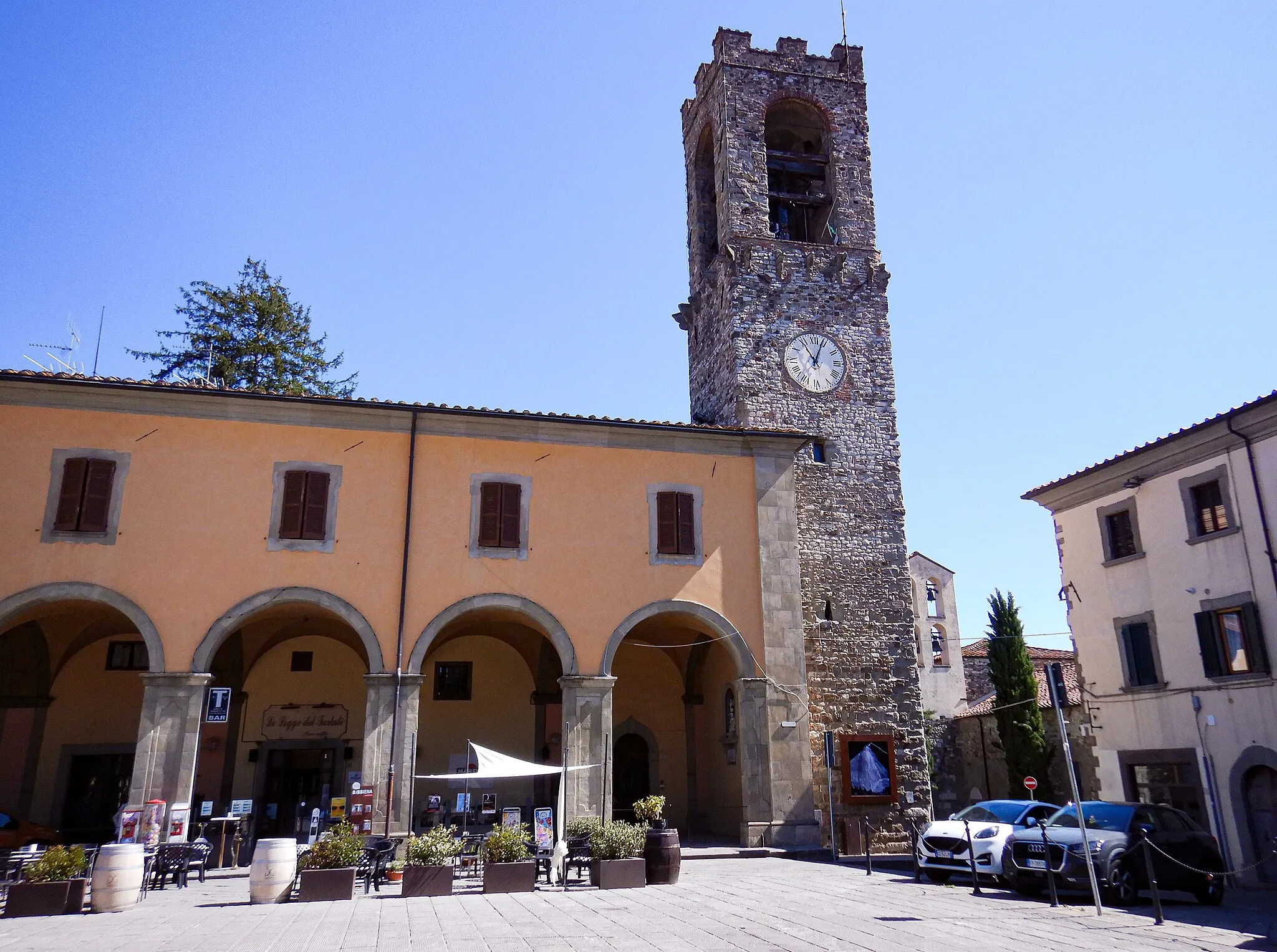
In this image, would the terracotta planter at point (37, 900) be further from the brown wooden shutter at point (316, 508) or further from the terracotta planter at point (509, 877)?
the brown wooden shutter at point (316, 508)

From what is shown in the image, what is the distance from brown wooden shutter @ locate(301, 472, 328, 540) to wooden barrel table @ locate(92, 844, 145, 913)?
653 centimetres

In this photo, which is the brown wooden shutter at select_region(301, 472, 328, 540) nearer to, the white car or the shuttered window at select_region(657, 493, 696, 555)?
the shuttered window at select_region(657, 493, 696, 555)

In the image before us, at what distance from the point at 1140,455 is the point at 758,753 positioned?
393 inches

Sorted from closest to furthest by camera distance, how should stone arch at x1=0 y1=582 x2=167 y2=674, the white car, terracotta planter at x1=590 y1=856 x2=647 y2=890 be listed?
terracotta planter at x1=590 y1=856 x2=647 y2=890 < the white car < stone arch at x1=0 y1=582 x2=167 y2=674

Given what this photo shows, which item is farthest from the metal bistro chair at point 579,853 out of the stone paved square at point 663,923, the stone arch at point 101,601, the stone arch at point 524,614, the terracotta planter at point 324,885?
the stone arch at point 101,601

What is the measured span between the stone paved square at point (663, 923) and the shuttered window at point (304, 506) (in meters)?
6.15

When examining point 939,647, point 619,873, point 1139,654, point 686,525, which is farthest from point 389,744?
point 939,647

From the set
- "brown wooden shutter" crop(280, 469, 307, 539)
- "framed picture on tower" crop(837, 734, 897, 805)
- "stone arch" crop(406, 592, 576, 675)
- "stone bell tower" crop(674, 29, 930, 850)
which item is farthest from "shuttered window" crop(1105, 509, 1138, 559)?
"brown wooden shutter" crop(280, 469, 307, 539)

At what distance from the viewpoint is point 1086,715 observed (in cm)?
2103

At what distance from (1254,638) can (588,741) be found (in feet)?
39.4

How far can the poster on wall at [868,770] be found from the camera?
1902cm

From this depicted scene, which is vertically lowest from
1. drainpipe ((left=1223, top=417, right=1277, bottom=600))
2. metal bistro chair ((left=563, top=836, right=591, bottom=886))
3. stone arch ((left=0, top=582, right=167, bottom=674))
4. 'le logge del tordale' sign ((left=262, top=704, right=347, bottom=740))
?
metal bistro chair ((left=563, top=836, right=591, bottom=886))

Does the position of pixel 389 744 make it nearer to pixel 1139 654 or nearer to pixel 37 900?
pixel 37 900

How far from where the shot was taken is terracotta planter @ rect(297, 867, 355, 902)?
11914mm
